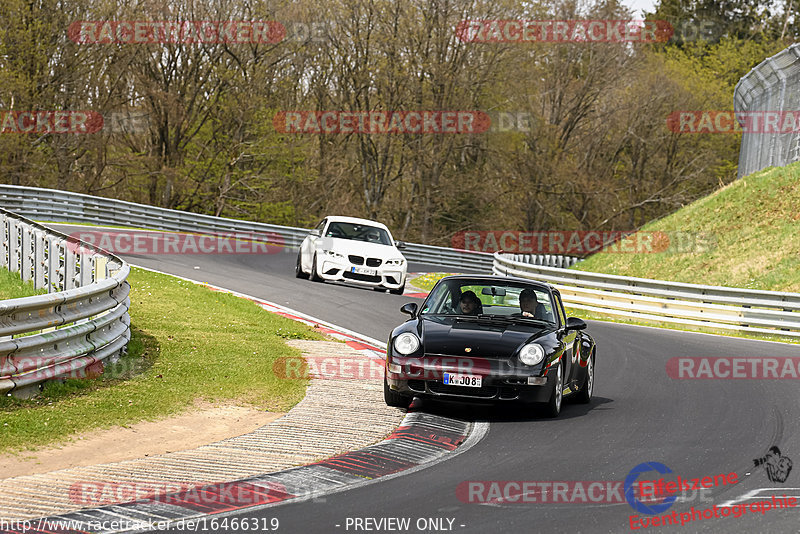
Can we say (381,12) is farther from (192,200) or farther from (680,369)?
(680,369)

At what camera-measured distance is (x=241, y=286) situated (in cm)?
1984

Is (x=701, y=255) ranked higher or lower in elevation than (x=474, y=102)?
lower

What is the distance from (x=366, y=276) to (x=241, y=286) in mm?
2641

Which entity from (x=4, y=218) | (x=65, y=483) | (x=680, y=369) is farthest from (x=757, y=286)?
(x=65, y=483)

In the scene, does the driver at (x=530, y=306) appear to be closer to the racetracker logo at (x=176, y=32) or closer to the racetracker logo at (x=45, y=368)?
the racetracker logo at (x=45, y=368)

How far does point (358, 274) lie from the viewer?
20.3 meters

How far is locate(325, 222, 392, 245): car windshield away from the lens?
20.7 meters

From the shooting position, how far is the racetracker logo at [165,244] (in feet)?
82.7

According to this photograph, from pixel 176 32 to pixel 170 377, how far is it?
3787 cm

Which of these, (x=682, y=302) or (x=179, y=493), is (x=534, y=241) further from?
(x=179, y=493)

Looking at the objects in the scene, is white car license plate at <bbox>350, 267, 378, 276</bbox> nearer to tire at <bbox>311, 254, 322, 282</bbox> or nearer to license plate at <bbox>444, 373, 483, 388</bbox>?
tire at <bbox>311, 254, 322, 282</bbox>
